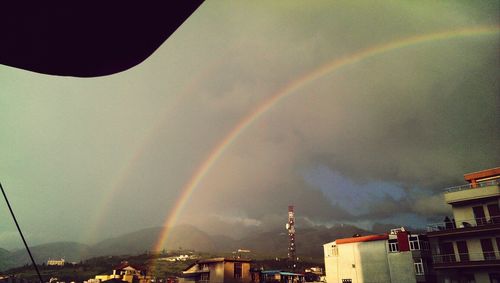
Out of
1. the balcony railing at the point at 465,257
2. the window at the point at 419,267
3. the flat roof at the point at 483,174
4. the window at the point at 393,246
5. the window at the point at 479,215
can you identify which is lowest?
the window at the point at 419,267

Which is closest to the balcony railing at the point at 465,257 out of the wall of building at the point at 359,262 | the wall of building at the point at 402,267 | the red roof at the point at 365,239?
the wall of building at the point at 402,267

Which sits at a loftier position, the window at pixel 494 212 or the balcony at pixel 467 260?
the window at pixel 494 212

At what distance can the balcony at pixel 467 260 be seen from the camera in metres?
31.0

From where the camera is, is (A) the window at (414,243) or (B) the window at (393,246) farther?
(B) the window at (393,246)

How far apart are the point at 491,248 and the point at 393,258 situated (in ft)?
41.1

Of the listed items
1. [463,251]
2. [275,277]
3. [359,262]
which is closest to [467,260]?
[463,251]

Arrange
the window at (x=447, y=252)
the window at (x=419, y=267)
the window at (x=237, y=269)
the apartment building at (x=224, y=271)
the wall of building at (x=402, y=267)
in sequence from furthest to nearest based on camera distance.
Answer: the window at (x=237, y=269), the apartment building at (x=224, y=271), the wall of building at (x=402, y=267), the window at (x=419, y=267), the window at (x=447, y=252)

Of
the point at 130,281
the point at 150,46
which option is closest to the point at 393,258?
the point at 150,46

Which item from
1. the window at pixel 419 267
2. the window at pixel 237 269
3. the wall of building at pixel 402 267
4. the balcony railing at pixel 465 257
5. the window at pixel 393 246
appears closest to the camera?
the balcony railing at pixel 465 257

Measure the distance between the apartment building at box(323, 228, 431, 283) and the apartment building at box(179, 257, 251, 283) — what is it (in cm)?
1463

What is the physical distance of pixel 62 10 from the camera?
11.5 ft

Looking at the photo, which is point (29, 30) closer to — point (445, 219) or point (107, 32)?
point (107, 32)

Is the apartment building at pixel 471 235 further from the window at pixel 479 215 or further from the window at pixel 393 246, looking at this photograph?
the window at pixel 393 246

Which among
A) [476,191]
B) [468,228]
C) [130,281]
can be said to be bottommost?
[130,281]
